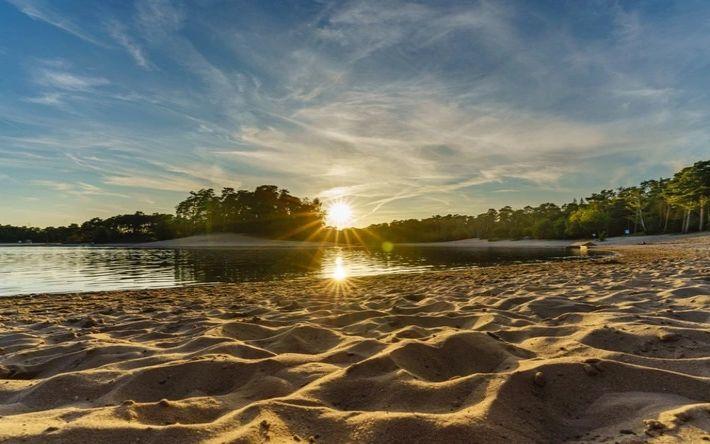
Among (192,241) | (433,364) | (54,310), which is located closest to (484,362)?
(433,364)

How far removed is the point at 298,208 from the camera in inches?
4277

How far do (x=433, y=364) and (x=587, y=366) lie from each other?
1.18 meters

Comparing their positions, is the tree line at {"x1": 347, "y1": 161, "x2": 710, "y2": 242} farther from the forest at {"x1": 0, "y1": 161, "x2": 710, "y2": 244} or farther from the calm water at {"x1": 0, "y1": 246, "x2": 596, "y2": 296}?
the calm water at {"x1": 0, "y1": 246, "x2": 596, "y2": 296}

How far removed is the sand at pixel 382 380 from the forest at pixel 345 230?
79954 millimetres

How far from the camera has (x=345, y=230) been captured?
124875mm

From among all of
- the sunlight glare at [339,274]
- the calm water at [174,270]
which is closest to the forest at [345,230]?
the calm water at [174,270]

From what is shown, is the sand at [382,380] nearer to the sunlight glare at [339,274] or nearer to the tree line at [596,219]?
the sunlight glare at [339,274]

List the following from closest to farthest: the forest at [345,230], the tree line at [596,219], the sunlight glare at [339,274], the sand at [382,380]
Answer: the sand at [382,380] → the sunlight glare at [339,274] → the tree line at [596,219] → the forest at [345,230]

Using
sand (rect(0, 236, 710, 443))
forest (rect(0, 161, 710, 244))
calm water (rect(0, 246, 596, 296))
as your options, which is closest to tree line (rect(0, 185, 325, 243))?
forest (rect(0, 161, 710, 244))

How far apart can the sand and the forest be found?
7995 cm

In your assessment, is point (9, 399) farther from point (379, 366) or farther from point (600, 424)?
point (600, 424)

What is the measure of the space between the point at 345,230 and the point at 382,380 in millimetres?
122150

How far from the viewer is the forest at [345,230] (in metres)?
75.3

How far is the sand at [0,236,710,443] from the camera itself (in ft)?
6.84
